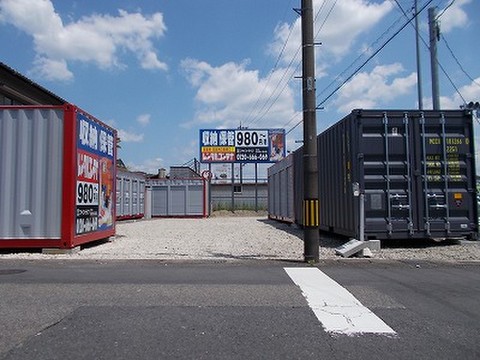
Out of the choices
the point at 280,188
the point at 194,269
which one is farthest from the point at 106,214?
the point at 280,188

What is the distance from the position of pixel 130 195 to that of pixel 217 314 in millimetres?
25533

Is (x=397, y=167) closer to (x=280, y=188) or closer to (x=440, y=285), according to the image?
(x=440, y=285)

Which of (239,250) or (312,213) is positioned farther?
(239,250)

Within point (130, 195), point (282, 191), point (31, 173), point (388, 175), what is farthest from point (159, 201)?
point (388, 175)

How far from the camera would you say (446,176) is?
41.3 feet

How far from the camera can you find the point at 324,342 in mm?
4887

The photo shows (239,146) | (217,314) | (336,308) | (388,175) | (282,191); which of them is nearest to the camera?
(217,314)

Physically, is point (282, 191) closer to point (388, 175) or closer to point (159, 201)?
point (388, 175)

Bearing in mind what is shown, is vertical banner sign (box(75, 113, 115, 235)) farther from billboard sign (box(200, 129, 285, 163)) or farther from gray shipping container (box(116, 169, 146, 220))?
billboard sign (box(200, 129, 285, 163))

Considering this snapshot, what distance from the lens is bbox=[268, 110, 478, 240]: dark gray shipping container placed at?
489 inches

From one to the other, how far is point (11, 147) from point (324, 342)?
1010 centimetres

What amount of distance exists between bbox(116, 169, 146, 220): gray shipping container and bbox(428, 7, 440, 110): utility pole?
17505 millimetres

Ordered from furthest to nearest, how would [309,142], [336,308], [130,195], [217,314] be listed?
[130,195] → [309,142] → [336,308] → [217,314]

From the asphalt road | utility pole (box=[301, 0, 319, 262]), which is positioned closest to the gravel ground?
utility pole (box=[301, 0, 319, 262])
